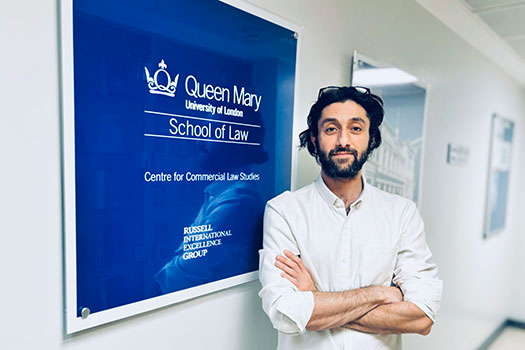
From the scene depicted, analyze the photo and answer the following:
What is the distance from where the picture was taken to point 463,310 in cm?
286

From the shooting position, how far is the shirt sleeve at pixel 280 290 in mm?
1039

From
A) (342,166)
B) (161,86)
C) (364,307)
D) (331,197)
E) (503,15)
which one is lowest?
(364,307)

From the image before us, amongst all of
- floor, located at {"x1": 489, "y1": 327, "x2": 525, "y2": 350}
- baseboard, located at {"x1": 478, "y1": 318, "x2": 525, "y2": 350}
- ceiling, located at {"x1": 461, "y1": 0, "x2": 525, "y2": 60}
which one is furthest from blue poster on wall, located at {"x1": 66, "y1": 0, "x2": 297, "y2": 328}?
floor, located at {"x1": 489, "y1": 327, "x2": 525, "y2": 350}

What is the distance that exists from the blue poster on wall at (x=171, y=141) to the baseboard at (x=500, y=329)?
3.15 meters

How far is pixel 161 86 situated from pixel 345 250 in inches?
28.1

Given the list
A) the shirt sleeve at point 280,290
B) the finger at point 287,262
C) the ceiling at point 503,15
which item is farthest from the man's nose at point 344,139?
the ceiling at point 503,15

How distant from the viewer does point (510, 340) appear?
3766 mm

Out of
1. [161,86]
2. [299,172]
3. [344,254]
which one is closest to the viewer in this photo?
[161,86]

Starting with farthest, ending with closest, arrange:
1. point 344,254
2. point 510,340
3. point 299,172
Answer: point 510,340, point 299,172, point 344,254

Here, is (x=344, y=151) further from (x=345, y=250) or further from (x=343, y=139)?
(x=345, y=250)

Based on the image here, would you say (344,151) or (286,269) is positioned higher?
(344,151)

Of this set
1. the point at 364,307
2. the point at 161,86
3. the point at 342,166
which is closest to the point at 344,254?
the point at 364,307

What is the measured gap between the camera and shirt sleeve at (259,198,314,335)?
1039 millimetres

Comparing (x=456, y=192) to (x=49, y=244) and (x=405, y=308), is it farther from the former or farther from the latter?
(x=49, y=244)
